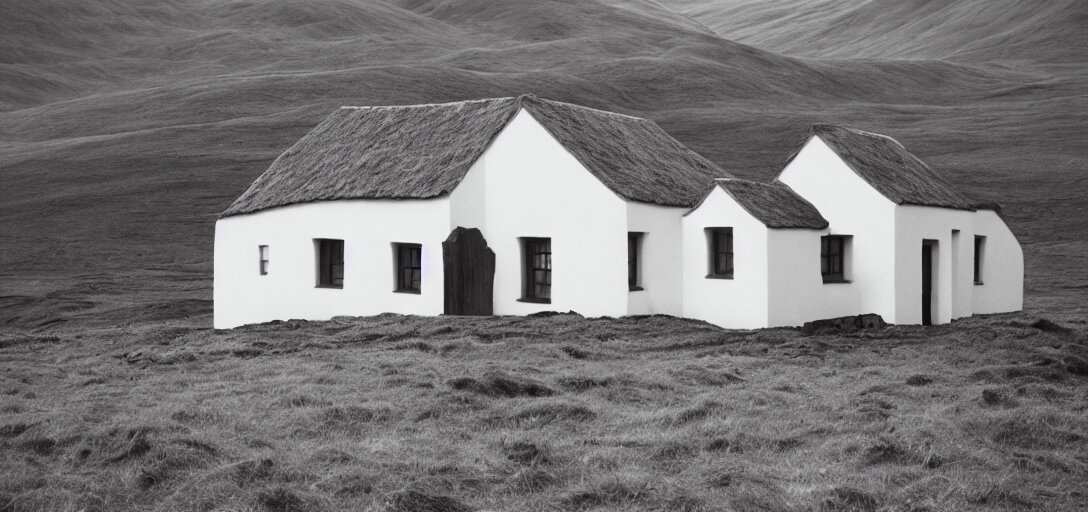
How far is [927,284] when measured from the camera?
26.6 metres

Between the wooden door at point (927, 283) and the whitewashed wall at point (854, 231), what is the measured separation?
2136 mm

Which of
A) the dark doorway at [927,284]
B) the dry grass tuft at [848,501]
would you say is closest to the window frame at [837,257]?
the dark doorway at [927,284]

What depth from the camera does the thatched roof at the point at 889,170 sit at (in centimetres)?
2528

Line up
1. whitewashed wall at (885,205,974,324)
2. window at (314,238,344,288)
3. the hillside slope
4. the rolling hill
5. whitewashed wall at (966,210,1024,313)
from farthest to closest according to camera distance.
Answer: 1. the hillside slope
2. the rolling hill
3. whitewashed wall at (966,210,1024,313)
4. window at (314,238,344,288)
5. whitewashed wall at (885,205,974,324)

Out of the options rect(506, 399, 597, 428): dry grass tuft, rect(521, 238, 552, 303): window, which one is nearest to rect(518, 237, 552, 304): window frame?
rect(521, 238, 552, 303): window

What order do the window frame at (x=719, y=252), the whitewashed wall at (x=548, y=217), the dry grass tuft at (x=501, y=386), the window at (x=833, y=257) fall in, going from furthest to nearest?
the window at (x=833, y=257) → the window frame at (x=719, y=252) → the whitewashed wall at (x=548, y=217) → the dry grass tuft at (x=501, y=386)

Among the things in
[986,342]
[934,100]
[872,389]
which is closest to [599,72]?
[934,100]

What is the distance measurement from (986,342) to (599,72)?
64.6m

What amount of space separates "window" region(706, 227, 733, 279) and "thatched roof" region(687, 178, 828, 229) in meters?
1.02

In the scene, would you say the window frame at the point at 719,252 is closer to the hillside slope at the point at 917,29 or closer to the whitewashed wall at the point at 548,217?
the whitewashed wall at the point at 548,217

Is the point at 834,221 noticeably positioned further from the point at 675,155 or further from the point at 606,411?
the point at 606,411

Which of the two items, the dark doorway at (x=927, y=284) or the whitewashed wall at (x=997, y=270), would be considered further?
the whitewashed wall at (x=997, y=270)

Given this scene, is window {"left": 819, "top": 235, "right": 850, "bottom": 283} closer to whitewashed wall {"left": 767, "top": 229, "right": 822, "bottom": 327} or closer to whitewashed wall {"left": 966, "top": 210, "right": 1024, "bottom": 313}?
whitewashed wall {"left": 767, "top": 229, "right": 822, "bottom": 327}

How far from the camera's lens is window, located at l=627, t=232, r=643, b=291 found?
24.8 meters
